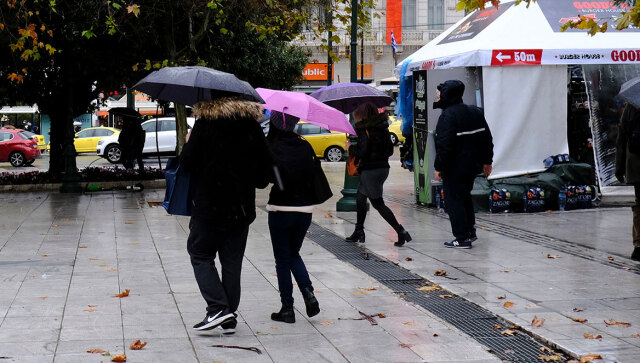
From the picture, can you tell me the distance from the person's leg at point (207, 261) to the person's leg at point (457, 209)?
181 inches

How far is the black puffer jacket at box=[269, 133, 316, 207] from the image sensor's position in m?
6.51

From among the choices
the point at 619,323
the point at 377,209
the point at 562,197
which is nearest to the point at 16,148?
the point at 562,197

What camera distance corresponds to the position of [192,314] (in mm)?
6965

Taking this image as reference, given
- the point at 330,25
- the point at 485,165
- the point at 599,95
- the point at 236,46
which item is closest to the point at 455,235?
the point at 485,165

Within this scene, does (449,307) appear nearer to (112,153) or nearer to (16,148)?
(16,148)

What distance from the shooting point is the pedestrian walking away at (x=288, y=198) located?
6.53 m

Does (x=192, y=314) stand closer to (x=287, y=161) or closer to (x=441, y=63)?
(x=287, y=161)

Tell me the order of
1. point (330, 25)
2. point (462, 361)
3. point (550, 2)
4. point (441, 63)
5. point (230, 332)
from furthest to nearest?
point (330, 25)
point (550, 2)
point (441, 63)
point (230, 332)
point (462, 361)

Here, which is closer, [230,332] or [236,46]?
[230,332]

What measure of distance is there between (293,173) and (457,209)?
4216 mm

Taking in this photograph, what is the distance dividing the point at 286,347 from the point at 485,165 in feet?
17.0

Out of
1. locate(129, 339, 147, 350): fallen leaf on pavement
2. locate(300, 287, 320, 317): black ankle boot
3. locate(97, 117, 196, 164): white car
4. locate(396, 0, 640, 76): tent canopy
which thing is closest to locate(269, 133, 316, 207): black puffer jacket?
locate(300, 287, 320, 317): black ankle boot

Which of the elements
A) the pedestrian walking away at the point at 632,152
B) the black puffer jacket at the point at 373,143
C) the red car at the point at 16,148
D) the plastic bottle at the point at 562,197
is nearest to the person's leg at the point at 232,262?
the black puffer jacket at the point at 373,143

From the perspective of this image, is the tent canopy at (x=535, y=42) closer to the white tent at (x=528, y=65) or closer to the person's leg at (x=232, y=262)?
the white tent at (x=528, y=65)
